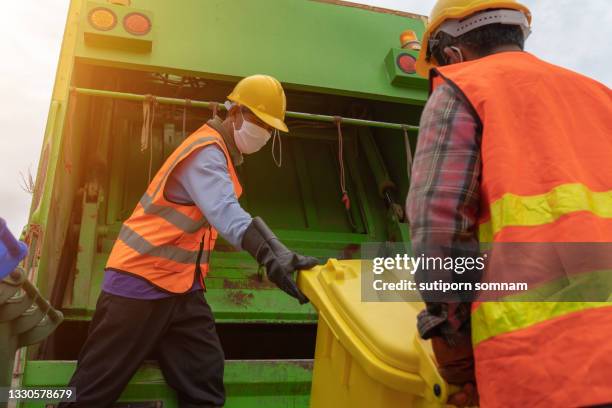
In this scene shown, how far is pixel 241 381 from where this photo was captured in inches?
66.6

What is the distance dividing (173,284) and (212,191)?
0.33 meters

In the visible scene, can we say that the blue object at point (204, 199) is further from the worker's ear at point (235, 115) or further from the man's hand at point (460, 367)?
the man's hand at point (460, 367)

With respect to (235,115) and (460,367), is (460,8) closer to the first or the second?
(460,367)

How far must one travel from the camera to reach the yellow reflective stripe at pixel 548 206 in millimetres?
703

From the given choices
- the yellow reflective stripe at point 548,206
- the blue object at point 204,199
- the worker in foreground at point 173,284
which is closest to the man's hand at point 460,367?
the yellow reflective stripe at point 548,206

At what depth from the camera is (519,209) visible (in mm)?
714

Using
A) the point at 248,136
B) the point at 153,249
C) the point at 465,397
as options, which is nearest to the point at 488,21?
the point at 465,397

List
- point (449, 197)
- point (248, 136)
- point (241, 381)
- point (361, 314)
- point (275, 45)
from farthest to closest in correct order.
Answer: point (275, 45)
point (248, 136)
point (241, 381)
point (361, 314)
point (449, 197)

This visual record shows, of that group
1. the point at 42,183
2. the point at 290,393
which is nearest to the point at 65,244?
the point at 42,183

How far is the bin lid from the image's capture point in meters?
0.93

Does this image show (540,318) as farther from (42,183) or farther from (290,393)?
(42,183)

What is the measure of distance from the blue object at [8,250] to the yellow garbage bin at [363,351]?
2.16 ft

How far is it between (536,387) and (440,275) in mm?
211

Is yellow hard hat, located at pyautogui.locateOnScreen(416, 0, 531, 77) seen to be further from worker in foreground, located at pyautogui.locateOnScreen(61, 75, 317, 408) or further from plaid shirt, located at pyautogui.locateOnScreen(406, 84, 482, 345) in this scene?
worker in foreground, located at pyautogui.locateOnScreen(61, 75, 317, 408)
